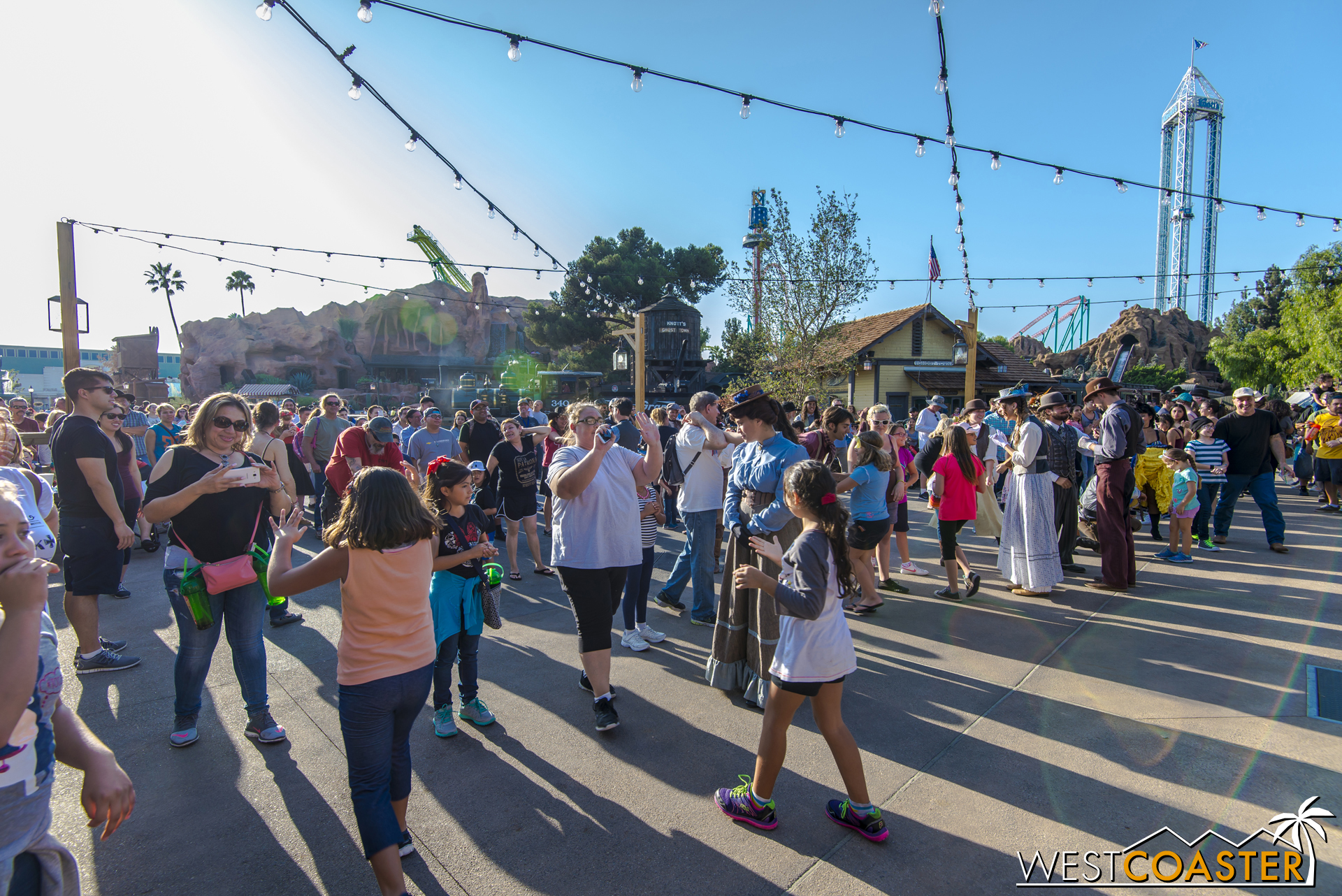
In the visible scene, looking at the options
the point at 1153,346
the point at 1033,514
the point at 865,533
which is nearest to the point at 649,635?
the point at 865,533

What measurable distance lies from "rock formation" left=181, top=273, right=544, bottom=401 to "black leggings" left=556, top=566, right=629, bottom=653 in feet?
137

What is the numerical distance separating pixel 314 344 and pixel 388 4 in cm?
5278

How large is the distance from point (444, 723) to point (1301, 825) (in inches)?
157

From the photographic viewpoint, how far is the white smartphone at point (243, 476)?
2.97 metres

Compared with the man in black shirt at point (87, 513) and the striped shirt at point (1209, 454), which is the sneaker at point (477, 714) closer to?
the man in black shirt at point (87, 513)

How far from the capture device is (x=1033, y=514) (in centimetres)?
576

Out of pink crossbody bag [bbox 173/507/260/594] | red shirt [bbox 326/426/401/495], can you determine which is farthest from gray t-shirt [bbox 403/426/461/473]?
pink crossbody bag [bbox 173/507/260/594]

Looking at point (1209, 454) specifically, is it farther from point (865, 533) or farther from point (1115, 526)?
point (865, 533)

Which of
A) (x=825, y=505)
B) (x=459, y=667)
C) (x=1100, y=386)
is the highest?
(x=1100, y=386)

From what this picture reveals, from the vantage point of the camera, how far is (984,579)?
654 cm

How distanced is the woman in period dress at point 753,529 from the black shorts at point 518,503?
296 cm

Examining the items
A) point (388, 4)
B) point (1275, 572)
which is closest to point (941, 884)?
point (388, 4)

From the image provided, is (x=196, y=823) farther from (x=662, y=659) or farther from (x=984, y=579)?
(x=984, y=579)

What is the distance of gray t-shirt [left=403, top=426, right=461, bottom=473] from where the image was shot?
7512 millimetres
